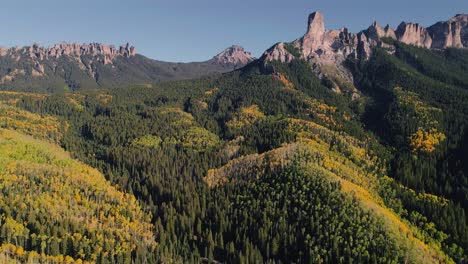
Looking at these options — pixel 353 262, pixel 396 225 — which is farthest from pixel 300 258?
pixel 396 225

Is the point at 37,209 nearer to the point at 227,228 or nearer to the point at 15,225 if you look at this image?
the point at 15,225

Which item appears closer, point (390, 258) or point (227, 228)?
point (390, 258)

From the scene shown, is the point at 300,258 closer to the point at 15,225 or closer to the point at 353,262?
the point at 353,262

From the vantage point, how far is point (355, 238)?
172 metres

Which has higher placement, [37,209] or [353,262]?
[37,209]

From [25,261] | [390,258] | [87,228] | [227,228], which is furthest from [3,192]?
[390,258]

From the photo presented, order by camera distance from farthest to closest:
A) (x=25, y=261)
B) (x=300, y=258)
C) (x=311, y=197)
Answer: (x=311, y=197) < (x=300, y=258) < (x=25, y=261)

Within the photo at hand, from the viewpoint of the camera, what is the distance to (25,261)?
141250mm

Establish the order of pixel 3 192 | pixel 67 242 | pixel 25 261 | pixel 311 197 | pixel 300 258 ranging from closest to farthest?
1. pixel 25 261
2. pixel 67 242
3. pixel 300 258
4. pixel 3 192
5. pixel 311 197

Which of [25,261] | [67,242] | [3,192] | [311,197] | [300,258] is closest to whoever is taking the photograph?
[25,261]

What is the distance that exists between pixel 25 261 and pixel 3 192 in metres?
54.3

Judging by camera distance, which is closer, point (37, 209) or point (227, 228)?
point (37, 209)

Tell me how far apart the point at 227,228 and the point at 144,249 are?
129 ft

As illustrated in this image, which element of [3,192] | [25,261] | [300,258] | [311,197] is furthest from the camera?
[311,197]
